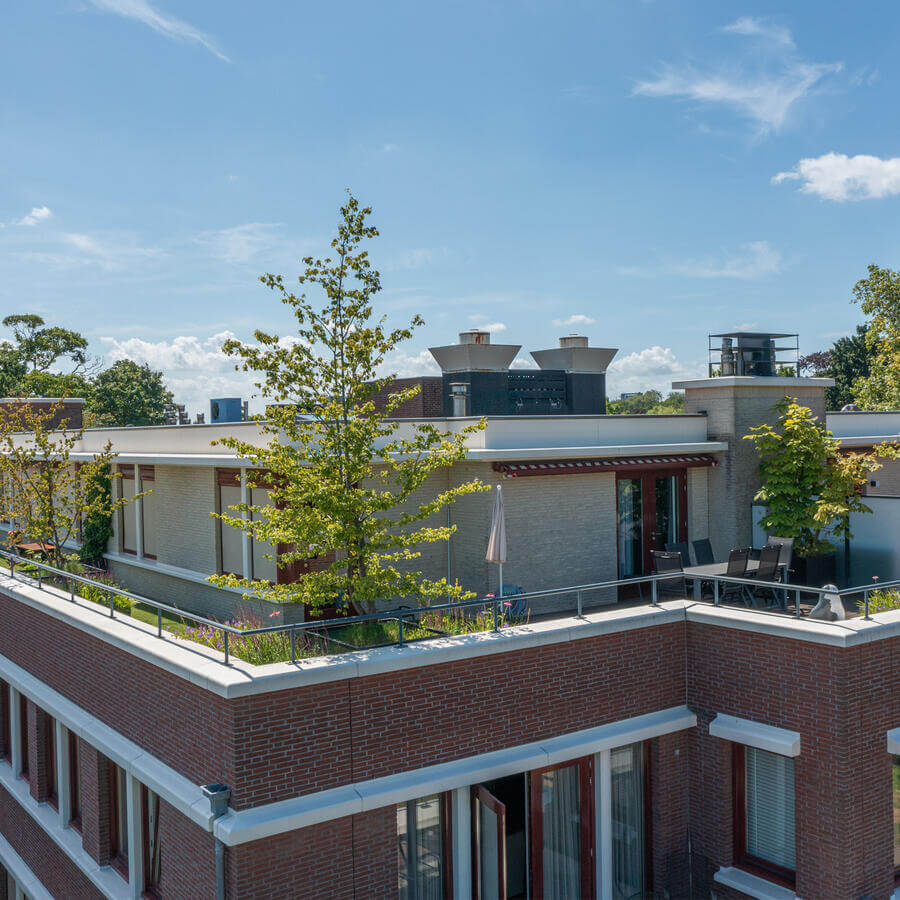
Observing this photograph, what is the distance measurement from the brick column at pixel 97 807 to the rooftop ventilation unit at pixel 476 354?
14280 millimetres

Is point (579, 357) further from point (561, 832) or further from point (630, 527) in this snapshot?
point (561, 832)

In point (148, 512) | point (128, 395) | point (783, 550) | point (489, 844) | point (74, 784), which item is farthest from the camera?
point (128, 395)

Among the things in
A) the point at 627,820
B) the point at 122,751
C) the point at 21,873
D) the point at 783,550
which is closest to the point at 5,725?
the point at 21,873

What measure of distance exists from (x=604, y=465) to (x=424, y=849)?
762 centimetres

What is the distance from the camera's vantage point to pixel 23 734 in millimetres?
15961

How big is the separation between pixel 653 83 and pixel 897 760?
591 inches

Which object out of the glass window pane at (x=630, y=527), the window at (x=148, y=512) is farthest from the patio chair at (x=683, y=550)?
the window at (x=148, y=512)

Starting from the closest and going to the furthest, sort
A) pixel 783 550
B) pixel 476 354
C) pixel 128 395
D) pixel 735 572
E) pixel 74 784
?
pixel 735 572 < pixel 74 784 < pixel 783 550 < pixel 476 354 < pixel 128 395

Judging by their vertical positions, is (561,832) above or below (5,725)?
above

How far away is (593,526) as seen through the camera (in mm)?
15398

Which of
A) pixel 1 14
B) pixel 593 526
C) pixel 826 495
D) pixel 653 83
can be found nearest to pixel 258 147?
pixel 1 14

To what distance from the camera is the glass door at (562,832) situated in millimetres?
11070

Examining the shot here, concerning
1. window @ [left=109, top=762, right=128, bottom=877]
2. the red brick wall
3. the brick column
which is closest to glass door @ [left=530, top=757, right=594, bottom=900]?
window @ [left=109, top=762, right=128, bottom=877]

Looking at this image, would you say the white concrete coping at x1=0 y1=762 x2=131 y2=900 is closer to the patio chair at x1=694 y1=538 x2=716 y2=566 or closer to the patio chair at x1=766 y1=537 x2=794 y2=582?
the patio chair at x1=766 y1=537 x2=794 y2=582
